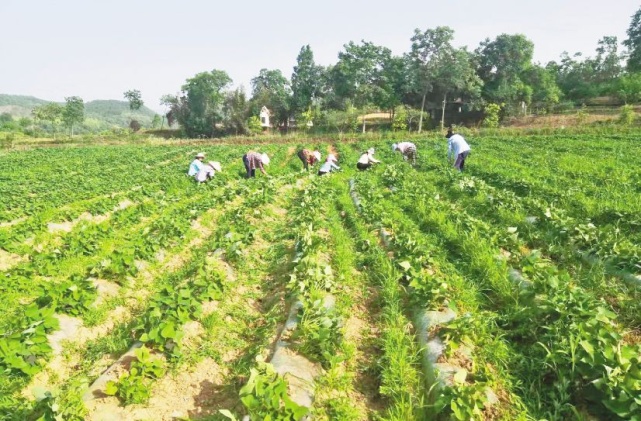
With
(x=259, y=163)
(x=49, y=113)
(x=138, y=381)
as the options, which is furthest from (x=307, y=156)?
(x=49, y=113)

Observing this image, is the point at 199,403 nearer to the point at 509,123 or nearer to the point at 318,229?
the point at 318,229

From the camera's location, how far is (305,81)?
190 ft

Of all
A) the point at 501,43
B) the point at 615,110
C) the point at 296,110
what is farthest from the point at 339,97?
the point at 615,110

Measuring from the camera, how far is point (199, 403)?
3.28 m

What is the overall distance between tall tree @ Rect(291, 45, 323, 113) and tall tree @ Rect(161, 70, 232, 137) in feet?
40.7

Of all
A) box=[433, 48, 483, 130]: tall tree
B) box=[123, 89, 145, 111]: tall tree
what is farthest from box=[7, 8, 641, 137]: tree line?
box=[123, 89, 145, 111]: tall tree

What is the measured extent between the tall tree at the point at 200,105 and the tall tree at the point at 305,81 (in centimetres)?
1240

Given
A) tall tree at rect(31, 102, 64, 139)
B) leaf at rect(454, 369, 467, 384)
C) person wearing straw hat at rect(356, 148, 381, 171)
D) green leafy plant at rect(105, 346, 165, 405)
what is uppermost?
tall tree at rect(31, 102, 64, 139)

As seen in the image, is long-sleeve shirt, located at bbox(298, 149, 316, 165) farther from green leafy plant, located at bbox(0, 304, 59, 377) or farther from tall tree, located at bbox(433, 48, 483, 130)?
tall tree, located at bbox(433, 48, 483, 130)

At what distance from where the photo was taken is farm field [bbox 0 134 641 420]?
9.45 feet

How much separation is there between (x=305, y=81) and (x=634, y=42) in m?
48.3

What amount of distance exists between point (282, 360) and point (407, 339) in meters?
1.26

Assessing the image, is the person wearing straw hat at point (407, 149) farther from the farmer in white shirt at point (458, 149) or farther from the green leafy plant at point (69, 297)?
the green leafy plant at point (69, 297)

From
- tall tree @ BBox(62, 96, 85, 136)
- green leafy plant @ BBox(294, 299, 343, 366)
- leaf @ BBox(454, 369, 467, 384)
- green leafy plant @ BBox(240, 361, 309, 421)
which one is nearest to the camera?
green leafy plant @ BBox(240, 361, 309, 421)
